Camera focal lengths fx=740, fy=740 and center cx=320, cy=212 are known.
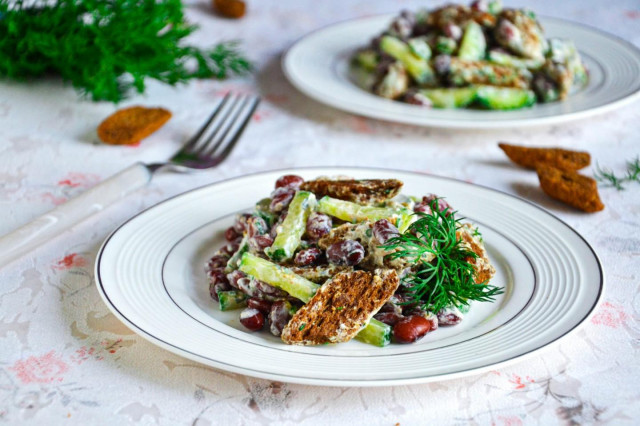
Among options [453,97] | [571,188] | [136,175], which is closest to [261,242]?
[136,175]

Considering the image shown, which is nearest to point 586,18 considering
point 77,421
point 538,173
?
point 538,173

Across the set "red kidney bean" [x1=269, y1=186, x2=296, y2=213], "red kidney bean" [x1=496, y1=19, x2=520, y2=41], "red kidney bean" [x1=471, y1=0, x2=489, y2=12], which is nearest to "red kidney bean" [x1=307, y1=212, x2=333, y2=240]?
"red kidney bean" [x1=269, y1=186, x2=296, y2=213]

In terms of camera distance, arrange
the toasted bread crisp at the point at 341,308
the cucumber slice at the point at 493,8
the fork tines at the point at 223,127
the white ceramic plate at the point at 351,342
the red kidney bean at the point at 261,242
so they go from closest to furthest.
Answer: the white ceramic plate at the point at 351,342, the toasted bread crisp at the point at 341,308, the red kidney bean at the point at 261,242, the fork tines at the point at 223,127, the cucumber slice at the point at 493,8

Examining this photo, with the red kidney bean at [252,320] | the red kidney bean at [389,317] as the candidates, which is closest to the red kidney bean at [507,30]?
the red kidney bean at [389,317]

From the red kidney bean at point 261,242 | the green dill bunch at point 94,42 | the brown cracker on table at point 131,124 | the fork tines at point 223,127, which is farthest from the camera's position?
the green dill bunch at point 94,42

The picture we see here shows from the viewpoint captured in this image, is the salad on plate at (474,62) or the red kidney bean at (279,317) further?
the salad on plate at (474,62)

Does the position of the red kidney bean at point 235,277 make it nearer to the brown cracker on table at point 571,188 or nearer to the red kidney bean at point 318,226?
the red kidney bean at point 318,226

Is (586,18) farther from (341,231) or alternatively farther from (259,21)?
(341,231)

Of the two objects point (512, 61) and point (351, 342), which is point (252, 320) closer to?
point (351, 342)
